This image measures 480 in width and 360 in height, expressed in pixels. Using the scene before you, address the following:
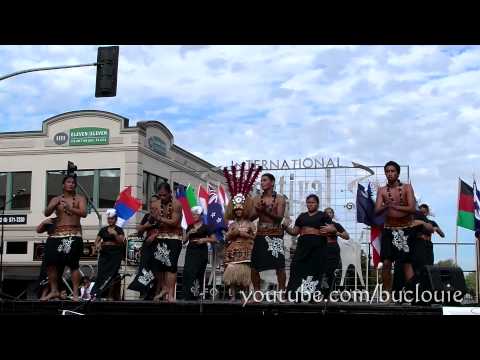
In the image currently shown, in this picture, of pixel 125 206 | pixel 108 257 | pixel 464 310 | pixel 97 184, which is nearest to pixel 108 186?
pixel 97 184

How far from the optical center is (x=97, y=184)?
2591 centimetres

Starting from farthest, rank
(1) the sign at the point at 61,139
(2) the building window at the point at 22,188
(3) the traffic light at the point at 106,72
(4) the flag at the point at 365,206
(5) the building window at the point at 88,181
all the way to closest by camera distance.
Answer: (2) the building window at the point at 22,188, (1) the sign at the point at 61,139, (5) the building window at the point at 88,181, (3) the traffic light at the point at 106,72, (4) the flag at the point at 365,206

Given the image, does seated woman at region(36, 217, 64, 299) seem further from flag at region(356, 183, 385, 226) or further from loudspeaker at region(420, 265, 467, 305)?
loudspeaker at region(420, 265, 467, 305)

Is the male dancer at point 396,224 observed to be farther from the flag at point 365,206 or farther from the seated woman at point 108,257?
the seated woman at point 108,257

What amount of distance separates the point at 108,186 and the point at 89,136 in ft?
6.41

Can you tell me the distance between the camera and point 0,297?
9.44m

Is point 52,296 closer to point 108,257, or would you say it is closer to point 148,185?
point 108,257

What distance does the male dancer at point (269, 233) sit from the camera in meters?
8.91

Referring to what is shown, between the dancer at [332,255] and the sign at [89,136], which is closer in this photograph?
the dancer at [332,255]

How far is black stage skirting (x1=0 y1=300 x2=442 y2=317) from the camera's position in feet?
21.6

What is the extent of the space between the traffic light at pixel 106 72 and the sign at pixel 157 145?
41.9 ft

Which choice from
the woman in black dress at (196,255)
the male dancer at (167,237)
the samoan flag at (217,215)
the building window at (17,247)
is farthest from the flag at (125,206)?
the building window at (17,247)

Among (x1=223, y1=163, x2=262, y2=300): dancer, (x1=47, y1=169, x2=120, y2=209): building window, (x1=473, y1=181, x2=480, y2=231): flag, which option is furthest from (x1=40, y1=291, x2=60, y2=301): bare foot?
(x1=47, y1=169, x2=120, y2=209): building window
